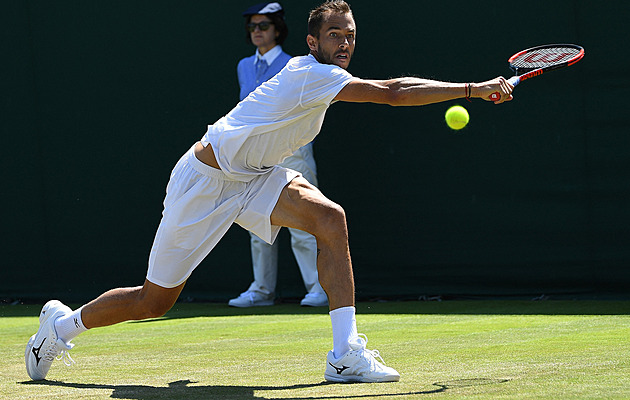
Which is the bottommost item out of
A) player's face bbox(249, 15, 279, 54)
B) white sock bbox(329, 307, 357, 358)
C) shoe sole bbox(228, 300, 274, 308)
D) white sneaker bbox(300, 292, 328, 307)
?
shoe sole bbox(228, 300, 274, 308)

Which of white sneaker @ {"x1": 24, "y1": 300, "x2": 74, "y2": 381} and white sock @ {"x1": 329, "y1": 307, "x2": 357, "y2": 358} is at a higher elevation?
white sock @ {"x1": 329, "y1": 307, "x2": 357, "y2": 358}

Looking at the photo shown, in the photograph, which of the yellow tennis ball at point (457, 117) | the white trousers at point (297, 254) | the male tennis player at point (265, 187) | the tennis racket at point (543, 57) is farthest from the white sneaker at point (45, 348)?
the white trousers at point (297, 254)

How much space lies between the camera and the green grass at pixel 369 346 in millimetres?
3377

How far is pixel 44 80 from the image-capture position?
8.09m

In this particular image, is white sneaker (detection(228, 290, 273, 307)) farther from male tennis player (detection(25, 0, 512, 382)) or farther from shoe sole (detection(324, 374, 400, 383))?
shoe sole (detection(324, 374, 400, 383))

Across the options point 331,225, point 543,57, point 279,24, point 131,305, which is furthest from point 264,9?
point 331,225

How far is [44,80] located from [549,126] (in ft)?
13.4

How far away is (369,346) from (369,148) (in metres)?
2.93

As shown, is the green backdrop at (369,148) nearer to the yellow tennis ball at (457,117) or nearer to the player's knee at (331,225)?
the yellow tennis ball at (457,117)

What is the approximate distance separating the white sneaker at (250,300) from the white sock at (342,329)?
360cm

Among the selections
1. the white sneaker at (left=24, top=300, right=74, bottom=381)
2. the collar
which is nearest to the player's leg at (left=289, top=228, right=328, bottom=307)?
the collar

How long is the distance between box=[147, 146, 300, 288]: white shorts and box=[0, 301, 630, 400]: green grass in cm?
46

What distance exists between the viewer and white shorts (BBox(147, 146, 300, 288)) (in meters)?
3.92

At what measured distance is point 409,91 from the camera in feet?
11.9
